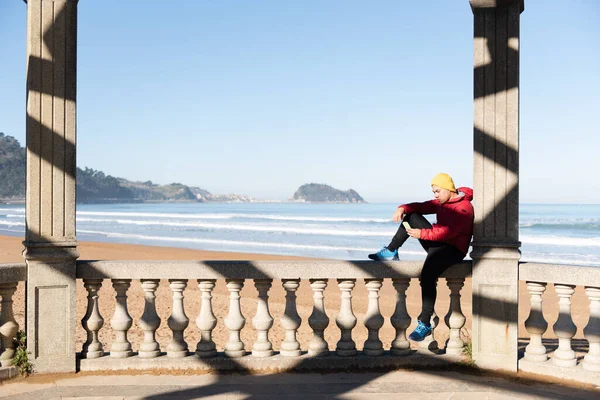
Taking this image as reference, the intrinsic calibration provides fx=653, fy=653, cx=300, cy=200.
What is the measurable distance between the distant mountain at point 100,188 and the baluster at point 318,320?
132680 mm

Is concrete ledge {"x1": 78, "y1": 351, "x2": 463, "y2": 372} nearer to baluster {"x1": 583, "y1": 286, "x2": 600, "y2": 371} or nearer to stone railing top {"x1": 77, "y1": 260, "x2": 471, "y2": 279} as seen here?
stone railing top {"x1": 77, "y1": 260, "x2": 471, "y2": 279}

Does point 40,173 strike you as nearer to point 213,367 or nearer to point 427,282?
point 213,367

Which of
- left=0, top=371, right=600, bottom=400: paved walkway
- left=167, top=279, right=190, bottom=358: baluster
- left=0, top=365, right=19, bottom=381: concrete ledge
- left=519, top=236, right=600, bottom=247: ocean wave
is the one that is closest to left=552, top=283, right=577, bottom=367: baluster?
left=0, top=371, right=600, bottom=400: paved walkway

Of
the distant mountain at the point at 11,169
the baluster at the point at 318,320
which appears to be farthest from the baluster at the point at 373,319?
the distant mountain at the point at 11,169

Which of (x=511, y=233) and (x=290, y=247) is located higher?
(x=511, y=233)

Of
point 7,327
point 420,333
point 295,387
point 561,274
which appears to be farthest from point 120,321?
point 561,274

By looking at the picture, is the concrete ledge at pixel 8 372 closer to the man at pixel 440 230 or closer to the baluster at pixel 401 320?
the baluster at pixel 401 320

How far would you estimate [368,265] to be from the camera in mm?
5250

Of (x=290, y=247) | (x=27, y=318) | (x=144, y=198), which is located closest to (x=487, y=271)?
(x=27, y=318)

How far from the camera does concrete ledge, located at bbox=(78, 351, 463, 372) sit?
5.15m

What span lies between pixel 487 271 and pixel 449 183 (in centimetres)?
76

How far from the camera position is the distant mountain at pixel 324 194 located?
151 metres

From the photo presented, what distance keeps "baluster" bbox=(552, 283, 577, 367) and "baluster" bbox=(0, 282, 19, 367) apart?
4171 mm

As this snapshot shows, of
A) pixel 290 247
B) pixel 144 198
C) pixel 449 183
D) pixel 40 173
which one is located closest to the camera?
pixel 40 173
